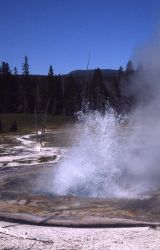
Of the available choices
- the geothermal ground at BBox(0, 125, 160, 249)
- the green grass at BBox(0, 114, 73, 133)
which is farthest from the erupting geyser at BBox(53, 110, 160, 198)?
the green grass at BBox(0, 114, 73, 133)

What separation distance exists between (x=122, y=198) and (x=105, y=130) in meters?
4.79

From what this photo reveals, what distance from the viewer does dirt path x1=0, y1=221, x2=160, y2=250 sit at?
6.54m

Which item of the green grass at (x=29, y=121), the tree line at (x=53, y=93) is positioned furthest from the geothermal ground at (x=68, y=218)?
the tree line at (x=53, y=93)

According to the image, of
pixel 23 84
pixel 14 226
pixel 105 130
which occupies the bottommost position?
pixel 14 226

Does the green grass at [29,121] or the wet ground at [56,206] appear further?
the green grass at [29,121]

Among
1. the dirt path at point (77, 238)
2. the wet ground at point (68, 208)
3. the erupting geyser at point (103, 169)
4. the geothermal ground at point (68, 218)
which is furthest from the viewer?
the erupting geyser at point (103, 169)

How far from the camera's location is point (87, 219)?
25.7 feet

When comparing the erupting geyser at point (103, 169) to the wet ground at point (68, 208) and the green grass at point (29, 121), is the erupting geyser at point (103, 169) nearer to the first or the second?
the wet ground at point (68, 208)

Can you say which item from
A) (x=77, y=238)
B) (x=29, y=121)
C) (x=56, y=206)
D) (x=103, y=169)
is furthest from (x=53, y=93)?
(x=77, y=238)

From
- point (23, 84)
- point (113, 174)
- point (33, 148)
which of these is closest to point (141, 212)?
point (113, 174)

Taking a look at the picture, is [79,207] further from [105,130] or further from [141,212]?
[105,130]

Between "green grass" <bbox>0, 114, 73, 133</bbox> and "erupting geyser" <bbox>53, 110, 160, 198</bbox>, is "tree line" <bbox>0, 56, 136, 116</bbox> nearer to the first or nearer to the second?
"green grass" <bbox>0, 114, 73, 133</bbox>

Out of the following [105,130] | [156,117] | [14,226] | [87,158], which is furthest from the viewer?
[156,117]

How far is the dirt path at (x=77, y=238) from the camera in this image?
654 centimetres
